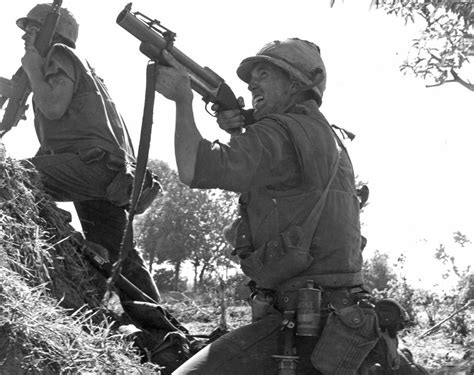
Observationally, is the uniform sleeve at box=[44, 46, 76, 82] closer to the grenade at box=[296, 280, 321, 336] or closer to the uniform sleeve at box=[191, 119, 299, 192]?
the uniform sleeve at box=[191, 119, 299, 192]

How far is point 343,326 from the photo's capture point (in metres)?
4.29

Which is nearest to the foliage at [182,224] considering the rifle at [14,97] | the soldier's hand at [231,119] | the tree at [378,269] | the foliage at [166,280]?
the foliage at [166,280]

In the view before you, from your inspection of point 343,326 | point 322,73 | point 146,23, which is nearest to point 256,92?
point 322,73

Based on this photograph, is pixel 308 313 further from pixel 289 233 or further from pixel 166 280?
pixel 166 280

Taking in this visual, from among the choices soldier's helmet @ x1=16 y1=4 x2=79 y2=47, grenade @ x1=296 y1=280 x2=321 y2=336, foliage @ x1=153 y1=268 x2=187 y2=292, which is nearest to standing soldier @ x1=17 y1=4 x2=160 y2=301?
soldier's helmet @ x1=16 y1=4 x2=79 y2=47

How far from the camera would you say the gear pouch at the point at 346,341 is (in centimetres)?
421

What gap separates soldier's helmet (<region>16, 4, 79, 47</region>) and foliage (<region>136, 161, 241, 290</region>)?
11375 millimetres

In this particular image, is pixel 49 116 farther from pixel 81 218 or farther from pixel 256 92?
pixel 256 92

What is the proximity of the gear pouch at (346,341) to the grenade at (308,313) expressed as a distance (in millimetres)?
56

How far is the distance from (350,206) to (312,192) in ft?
0.94

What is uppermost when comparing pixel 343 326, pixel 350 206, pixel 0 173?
pixel 0 173

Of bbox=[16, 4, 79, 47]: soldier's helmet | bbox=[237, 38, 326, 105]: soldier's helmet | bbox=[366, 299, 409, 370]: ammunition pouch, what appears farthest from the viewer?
bbox=[16, 4, 79, 47]: soldier's helmet

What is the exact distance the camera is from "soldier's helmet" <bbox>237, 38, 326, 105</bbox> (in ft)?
16.0

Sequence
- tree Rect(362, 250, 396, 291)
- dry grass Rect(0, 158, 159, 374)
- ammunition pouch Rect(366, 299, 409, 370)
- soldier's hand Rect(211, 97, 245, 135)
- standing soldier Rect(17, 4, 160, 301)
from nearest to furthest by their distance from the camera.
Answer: ammunition pouch Rect(366, 299, 409, 370) → dry grass Rect(0, 158, 159, 374) → soldier's hand Rect(211, 97, 245, 135) → standing soldier Rect(17, 4, 160, 301) → tree Rect(362, 250, 396, 291)
